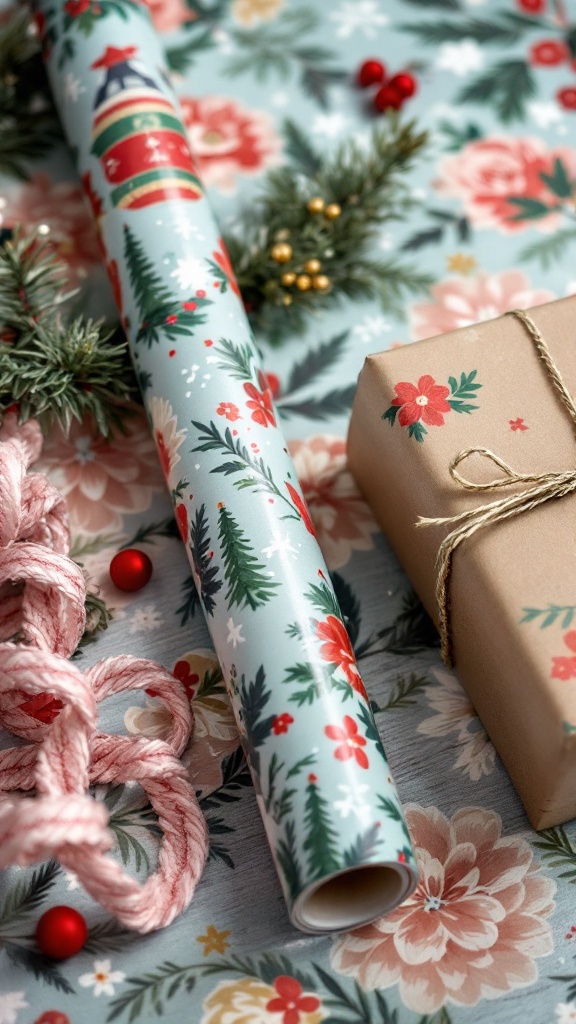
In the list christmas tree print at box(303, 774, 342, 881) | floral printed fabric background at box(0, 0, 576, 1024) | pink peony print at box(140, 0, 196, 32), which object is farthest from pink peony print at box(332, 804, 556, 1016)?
pink peony print at box(140, 0, 196, 32)

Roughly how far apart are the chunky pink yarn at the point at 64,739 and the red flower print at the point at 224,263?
0.76 ft

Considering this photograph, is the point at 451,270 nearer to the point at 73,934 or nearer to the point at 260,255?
the point at 260,255

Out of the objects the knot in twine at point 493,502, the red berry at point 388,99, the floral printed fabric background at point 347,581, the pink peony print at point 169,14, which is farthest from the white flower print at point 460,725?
the pink peony print at point 169,14

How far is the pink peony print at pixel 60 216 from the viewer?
102 centimetres

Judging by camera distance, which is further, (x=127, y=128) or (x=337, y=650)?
(x=127, y=128)

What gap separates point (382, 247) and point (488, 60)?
301mm

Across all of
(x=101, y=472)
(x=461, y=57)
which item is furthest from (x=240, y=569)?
(x=461, y=57)

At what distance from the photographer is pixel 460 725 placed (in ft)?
2.65

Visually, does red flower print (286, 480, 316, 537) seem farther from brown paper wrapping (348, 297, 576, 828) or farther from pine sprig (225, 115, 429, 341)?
pine sprig (225, 115, 429, 341)

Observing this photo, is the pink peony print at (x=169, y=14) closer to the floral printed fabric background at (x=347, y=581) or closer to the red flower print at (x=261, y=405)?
the floral printed fabric background at (x=347, y=581)

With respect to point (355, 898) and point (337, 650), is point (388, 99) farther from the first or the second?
point (355, 898)

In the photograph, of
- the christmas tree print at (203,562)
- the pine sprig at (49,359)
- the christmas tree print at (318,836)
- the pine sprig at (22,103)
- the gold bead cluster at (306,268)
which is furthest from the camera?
the pine sprig at (22,103)

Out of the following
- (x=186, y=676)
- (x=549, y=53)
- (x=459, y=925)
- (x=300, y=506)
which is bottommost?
(x=459, y=925)

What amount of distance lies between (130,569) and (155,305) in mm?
227
